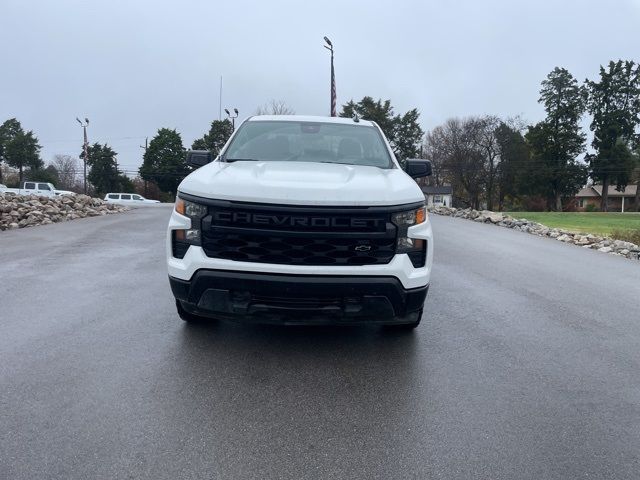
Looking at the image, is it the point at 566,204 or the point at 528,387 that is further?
the point at 566,204

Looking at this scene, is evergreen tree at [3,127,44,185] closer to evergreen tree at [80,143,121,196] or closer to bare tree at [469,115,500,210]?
evergreen tree at [80,143,121,196]

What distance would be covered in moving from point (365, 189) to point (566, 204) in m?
74.4

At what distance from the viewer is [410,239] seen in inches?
151

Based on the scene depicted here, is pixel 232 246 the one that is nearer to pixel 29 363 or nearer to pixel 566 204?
pixel 29 363

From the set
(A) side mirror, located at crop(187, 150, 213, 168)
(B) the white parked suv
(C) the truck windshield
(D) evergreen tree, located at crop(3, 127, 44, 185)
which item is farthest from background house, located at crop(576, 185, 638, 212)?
(B) the white parked suv

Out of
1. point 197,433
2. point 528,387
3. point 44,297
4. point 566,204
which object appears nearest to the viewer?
point 197,433

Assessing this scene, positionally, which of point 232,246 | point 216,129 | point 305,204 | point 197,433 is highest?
point 216,129

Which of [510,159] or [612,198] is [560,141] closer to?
[510,159]

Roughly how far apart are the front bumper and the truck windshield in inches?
67.7

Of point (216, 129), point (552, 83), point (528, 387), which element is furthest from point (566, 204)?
point (528, 387)

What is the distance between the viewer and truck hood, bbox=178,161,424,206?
3662 millimetres

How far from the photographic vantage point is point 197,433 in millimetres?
2850

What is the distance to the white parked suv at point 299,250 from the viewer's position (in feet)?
11.9

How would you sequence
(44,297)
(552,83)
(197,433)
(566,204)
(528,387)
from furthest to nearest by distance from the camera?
(566,204), (552,83), (44,297), (528,387), (197,433)
